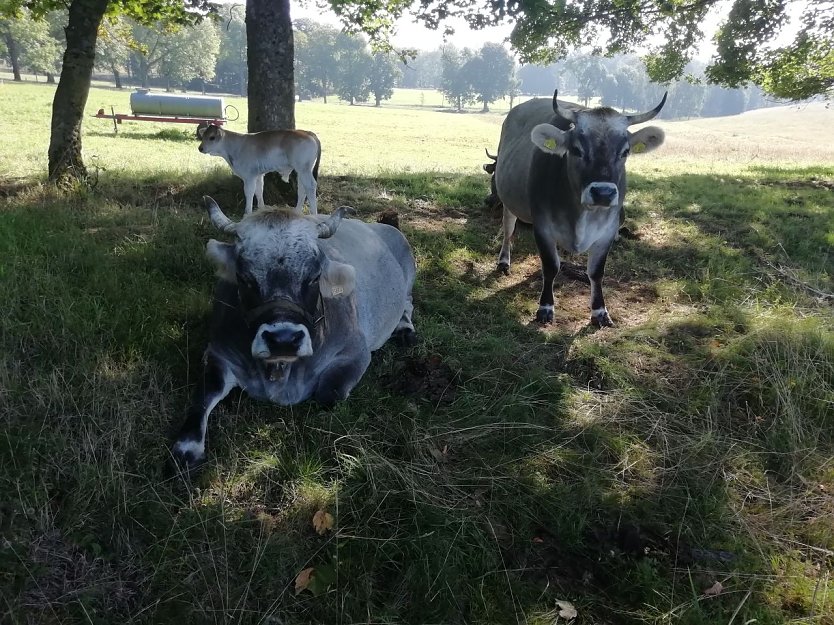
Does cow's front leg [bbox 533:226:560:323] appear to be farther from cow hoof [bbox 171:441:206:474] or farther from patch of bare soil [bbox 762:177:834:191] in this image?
patch of bare soil [bbox 762:177:834:191]

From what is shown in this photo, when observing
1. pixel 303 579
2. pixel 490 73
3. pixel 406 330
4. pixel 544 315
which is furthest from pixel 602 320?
pixel 490 73

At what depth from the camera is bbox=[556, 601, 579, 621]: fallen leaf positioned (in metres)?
2.63

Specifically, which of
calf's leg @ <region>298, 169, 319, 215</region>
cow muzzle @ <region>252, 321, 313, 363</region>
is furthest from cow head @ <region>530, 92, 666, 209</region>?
calf's leg @ <region>298, 169, 319, 215</region>

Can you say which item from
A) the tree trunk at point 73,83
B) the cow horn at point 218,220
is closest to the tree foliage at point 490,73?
the tree trunk at point 73,83

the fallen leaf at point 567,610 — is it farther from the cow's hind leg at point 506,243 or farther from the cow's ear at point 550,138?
the cow's hind leg at point 506,243

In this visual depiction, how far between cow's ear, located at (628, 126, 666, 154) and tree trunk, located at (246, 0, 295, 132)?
542 cm

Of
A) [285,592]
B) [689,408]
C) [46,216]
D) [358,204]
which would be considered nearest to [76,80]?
[46,216]

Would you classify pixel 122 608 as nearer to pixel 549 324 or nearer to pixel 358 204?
pixel 549 324

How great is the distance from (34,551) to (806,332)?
19.1ft

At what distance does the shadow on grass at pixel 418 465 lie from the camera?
2.70 metres

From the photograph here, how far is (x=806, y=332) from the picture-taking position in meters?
4.87

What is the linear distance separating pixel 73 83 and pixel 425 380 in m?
7.88

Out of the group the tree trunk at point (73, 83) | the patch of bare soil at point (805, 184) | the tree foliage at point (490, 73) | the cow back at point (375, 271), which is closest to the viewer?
the cow back at point (375, 271)

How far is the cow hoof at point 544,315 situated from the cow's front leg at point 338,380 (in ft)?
8.25
